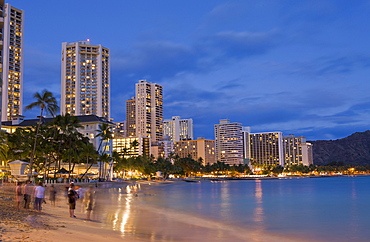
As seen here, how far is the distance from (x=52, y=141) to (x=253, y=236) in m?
66.4

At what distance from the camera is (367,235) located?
21406mm

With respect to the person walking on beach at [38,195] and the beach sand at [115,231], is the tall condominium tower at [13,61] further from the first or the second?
the beach sand at [115,231]

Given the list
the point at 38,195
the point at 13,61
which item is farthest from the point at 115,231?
the point at 13,61

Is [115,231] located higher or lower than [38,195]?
lower

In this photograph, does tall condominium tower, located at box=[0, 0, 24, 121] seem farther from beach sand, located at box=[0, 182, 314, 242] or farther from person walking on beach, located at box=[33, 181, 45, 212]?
beach sand, located at box=[0, 182, 314, 242]

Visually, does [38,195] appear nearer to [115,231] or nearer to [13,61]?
[115,231]

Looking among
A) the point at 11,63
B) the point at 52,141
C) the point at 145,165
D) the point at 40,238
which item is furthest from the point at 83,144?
the point at 11,63

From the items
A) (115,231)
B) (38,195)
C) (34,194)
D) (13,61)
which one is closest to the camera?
(115,231)

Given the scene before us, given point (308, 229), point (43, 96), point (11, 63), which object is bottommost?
point (308, 229)

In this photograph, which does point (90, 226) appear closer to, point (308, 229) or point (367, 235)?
point (308, 229)

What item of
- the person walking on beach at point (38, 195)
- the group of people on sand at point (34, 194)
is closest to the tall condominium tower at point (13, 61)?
the group of people on sand at point (34, 194)

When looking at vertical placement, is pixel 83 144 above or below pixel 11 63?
below

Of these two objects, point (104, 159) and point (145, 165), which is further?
point (145, 165)

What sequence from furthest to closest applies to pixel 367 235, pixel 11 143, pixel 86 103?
pixel 86 103
pixel 11 143
pixel 367 235
